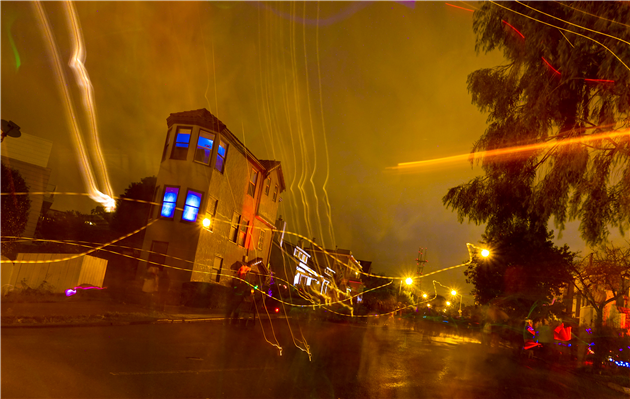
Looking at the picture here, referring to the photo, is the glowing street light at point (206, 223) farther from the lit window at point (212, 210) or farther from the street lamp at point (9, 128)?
the street lamp at point (9, 128)

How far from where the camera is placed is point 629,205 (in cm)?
802

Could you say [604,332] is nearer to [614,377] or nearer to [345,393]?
[614,377]

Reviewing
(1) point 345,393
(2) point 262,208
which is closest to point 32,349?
(1) point 345,393

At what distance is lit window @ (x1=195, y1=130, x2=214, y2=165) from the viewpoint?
23513 mm

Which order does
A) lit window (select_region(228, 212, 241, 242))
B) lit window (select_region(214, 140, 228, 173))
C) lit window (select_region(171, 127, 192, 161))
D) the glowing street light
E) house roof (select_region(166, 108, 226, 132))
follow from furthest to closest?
lit window (select_region(228, 212, 241, 242)) → lit window (select_region(214, 140, 228, 173)) → lit window (select_region(171, 127, 192, 161)) → house roof (select_region(166, 108, 226, 132)) → the glowing street light

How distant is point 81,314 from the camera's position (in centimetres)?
1265

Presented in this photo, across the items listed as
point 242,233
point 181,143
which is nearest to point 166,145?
point 181,143

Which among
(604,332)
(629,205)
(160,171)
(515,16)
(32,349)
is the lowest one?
(32,349)

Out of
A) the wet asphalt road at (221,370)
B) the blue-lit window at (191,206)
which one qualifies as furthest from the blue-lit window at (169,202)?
the wet asphalt road at (221,370)

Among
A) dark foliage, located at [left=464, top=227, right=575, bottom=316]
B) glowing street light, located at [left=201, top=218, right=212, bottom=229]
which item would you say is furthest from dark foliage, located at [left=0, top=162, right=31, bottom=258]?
dark foliage, located at [left=464, top=227, right=575, bottom=316]

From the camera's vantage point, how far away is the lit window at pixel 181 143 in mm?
23422

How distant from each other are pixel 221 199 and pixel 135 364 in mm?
17700

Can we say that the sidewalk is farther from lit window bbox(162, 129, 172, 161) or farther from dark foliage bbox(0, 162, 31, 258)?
lit window bbox(162, 129, 172, 161)

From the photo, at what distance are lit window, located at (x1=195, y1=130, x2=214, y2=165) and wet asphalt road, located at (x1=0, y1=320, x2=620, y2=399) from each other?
442 inches
